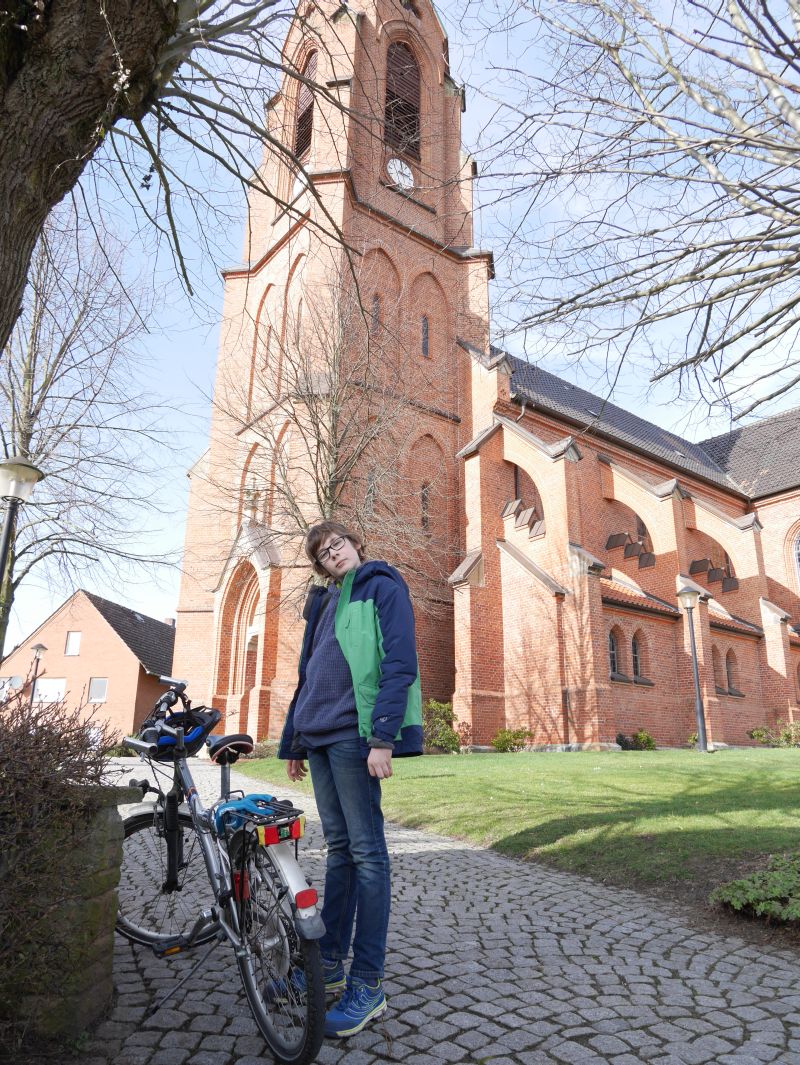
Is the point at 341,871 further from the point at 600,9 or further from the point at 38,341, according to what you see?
the point at 38,341

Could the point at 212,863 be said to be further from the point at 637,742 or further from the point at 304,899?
the point at 637,742

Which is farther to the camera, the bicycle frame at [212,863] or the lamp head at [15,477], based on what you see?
the lamp head at [15,477]

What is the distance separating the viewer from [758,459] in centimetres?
3038

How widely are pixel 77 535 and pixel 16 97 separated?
11206mm

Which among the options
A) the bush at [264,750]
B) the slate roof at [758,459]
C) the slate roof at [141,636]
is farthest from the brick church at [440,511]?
the slate roof at [141,636]

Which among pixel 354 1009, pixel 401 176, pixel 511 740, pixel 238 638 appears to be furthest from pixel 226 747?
pixel 238 638

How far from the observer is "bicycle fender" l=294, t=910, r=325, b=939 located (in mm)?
2473

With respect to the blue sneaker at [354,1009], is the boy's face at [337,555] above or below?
above

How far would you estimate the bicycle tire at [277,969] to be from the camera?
2.41 metres

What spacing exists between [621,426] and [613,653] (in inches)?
472

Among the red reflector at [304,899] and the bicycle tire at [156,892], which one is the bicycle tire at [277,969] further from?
the bicycle tire at [156,892]

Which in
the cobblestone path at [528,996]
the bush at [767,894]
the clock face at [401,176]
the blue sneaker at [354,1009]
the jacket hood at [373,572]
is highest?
the clock face at [401,176]

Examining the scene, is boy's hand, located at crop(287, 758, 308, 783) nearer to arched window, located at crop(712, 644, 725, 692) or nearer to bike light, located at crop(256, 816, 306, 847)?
bike light, located at crop(256, 816, 306, 847)

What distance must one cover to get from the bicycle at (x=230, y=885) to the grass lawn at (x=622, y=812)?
314 cm
